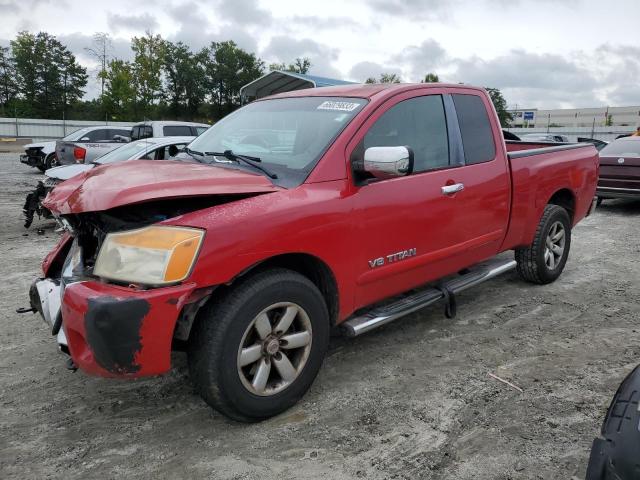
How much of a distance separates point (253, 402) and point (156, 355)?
1.91ft

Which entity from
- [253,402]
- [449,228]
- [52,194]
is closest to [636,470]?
[253,402]

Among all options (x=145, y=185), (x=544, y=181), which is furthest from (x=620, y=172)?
(x=145, y=185)

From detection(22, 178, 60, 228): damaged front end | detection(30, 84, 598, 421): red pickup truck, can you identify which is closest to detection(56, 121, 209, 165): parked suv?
detection(22, 178, 60, 228): damaged front end

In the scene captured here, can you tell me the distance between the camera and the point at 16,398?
3.10 metres

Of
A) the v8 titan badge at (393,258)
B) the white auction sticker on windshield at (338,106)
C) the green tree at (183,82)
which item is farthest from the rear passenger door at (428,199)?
the green tree at (183,82)

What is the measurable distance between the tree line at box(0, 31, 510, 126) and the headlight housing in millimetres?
48414

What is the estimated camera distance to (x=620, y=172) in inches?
387

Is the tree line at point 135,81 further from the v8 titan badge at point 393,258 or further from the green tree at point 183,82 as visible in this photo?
the v8 titan badge at point 393,258

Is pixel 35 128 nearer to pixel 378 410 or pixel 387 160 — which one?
pixel 387 160

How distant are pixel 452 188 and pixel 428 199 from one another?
0.97 feet

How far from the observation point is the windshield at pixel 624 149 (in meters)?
10.0

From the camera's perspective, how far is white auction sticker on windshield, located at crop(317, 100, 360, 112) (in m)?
3.35

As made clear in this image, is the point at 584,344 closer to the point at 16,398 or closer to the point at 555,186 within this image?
the point at 555,186

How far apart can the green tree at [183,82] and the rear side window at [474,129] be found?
57.6m
